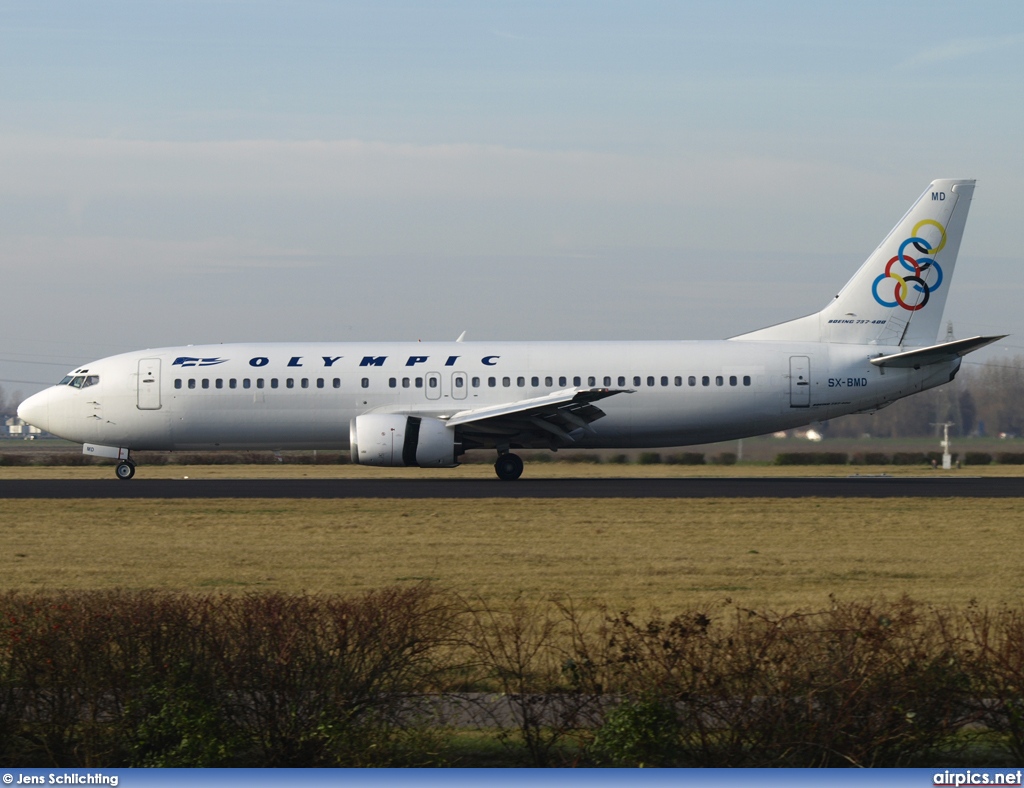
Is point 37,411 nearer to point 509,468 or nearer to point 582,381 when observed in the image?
point 509,468

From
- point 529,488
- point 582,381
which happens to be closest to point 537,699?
point 529,488

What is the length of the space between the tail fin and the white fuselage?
83 centimetres

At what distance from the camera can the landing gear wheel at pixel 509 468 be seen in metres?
35.0

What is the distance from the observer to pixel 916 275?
35.2 metres

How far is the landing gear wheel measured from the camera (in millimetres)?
35000

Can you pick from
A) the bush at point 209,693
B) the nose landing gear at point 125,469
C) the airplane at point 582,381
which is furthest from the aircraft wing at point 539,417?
the bush at point 209,693

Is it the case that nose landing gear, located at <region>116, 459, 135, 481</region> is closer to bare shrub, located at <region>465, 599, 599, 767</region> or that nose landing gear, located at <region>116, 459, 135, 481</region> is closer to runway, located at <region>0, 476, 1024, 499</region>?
runway, located at <region>0, 476, 1024, 499</region>

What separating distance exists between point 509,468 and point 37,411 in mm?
14733

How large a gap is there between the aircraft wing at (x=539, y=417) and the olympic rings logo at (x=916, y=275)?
28.0 ft

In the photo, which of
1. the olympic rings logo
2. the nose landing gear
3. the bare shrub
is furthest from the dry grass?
the olympic rings logo

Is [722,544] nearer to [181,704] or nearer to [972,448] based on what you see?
[181,704]

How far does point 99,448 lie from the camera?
36.7 meters

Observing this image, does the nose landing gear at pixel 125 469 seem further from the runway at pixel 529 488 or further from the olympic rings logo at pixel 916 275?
the olympic rings logo at pixel 916 275

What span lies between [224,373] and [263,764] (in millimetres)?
28715
